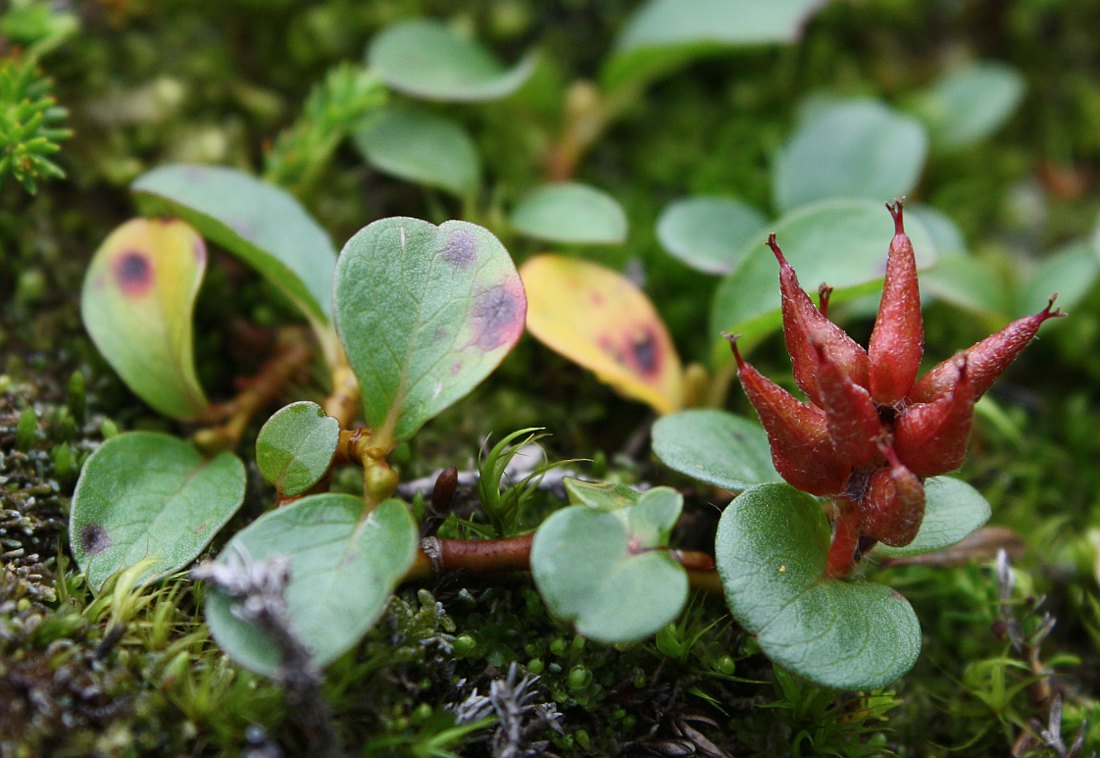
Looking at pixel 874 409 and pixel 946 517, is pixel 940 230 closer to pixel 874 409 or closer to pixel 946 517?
pixel 946 517

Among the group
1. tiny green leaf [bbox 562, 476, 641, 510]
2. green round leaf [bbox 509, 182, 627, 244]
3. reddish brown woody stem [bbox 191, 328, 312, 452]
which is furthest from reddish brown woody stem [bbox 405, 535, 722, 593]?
green round leaf [bbox 509, 182, 627, 244]

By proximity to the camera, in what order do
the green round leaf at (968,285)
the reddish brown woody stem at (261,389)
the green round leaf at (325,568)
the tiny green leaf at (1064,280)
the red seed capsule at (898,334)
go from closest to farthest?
the green round leaf at (325,568), the red seed capsule at (898,334), the reddish brown woody stem at (261,389), the green round leaf at (968,285), the tiny green leaf at (1064,280)

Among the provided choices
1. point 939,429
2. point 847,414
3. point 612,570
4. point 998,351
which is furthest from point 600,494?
point 998,351

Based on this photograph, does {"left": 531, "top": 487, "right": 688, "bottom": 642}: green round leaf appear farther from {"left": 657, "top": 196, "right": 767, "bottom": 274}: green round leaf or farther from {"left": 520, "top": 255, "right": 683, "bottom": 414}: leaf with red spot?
{"left": 657, "top": 196, "right": 767, "bottom": 274}: green round leaf

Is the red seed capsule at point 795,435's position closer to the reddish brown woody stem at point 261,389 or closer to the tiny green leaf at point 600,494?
the tiny green leaf at point 600,494

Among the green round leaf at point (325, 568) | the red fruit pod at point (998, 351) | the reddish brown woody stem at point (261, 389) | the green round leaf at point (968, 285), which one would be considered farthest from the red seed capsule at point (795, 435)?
the reddish brown woody stem at point (261, 389)

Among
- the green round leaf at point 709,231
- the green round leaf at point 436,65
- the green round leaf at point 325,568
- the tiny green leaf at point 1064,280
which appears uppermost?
the green round leaf at point 436,65
